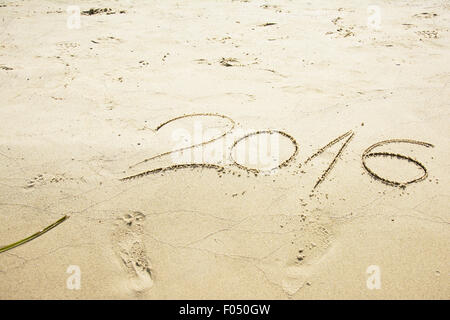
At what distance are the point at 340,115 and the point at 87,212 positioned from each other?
8.67ft

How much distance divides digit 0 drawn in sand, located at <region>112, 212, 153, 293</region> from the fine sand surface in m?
0.01

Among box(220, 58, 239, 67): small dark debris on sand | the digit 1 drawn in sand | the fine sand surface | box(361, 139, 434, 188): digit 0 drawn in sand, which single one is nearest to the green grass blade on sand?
the fine sand surface

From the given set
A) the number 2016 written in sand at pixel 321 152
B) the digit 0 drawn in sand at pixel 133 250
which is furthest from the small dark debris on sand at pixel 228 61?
the digit 0 drawn in sand at pixel 133 250

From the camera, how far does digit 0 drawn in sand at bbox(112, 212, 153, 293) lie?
2096 mm

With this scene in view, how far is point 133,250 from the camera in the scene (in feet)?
7.41

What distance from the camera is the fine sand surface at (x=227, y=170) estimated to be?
212 centimetres

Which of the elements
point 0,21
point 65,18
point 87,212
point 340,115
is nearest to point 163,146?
point 87,212

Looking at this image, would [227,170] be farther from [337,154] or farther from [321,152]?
[337,154]

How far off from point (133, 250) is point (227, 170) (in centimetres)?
101

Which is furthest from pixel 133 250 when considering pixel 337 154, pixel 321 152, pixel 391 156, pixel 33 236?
pixel 391 156

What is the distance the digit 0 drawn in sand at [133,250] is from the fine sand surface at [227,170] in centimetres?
1
